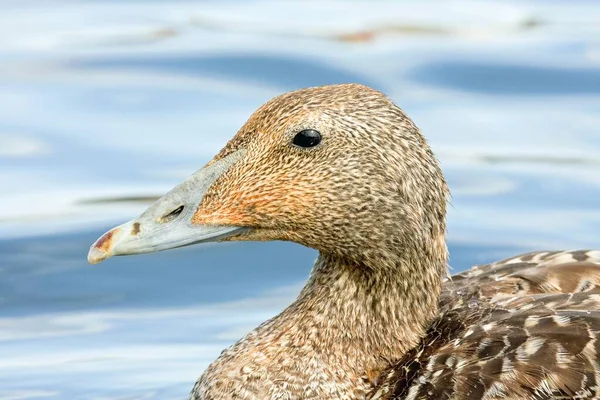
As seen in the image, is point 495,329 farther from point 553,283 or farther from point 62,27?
point 62,27

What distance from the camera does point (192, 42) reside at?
14734 millimetres

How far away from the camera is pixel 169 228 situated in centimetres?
675

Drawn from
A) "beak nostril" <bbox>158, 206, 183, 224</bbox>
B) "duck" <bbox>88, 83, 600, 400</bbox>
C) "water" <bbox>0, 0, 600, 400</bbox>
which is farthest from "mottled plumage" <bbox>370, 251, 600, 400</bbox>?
"water" <bbox>0, 0, 600, 400</bbox>

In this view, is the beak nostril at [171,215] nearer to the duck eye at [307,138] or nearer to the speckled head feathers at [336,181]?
the speckled head feathers at [336,181]

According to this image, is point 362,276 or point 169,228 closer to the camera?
point 169,228

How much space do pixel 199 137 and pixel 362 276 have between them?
17.2 feet

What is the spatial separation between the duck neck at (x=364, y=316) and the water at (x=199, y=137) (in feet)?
5.46

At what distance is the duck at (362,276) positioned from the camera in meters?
6.72

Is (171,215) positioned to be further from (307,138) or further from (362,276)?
(362,276)

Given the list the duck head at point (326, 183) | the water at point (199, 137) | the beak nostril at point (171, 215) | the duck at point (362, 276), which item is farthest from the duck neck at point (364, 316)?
the water at point (199, 137)

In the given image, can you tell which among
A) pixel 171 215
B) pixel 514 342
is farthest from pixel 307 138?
pixel 514 342

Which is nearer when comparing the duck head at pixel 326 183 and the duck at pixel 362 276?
the duck at pixel 362 276

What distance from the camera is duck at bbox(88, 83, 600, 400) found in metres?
6.72

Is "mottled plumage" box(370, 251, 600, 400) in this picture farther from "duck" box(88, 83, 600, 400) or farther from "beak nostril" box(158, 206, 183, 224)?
"beak nostril" box(158, 206, 183, 224)
